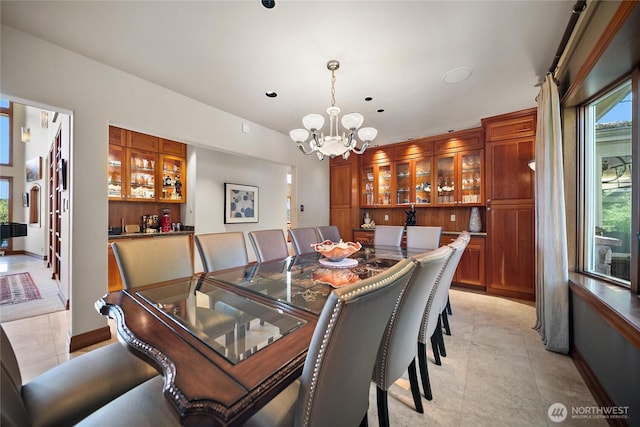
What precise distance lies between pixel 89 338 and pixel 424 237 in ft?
12.1

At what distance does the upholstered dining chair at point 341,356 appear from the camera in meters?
0.68

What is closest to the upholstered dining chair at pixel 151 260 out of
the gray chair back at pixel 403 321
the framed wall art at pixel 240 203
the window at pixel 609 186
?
the gray chair back at pixel 403 321

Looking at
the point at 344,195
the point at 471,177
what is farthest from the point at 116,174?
the point at 471,177

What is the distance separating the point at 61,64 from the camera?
212cm

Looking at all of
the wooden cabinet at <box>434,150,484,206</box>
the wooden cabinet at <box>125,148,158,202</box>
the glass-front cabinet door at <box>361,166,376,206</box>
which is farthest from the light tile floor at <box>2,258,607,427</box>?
the glass-front cabinet door at <box>361,166,376,206</box>

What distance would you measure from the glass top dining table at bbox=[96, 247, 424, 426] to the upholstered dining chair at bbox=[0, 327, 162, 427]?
23 centimetres

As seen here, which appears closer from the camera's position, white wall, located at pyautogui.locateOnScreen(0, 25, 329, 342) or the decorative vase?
white wall, located at pyautogui.locateOnScreen(0, 25, 329, 342)

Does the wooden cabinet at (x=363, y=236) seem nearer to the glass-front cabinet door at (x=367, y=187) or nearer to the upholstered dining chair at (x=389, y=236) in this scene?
the glass-front cabinet door at (x=367, y=187)

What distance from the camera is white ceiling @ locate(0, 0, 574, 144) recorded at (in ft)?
5.66

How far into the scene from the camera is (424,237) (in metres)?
3.16

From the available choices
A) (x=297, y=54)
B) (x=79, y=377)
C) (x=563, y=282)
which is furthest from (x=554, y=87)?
(x=79, y=377)

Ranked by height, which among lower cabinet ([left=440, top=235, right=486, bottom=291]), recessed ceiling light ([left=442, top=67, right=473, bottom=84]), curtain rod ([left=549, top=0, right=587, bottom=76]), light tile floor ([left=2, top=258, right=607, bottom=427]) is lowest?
light tile floor ([left=2, top=258, right=607, bottom=427])

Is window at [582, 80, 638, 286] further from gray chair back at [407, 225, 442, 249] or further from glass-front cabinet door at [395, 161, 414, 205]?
glass-front cabinet door at [395, 161, 414, 205]

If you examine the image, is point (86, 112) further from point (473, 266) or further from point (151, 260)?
point (473, 266)
